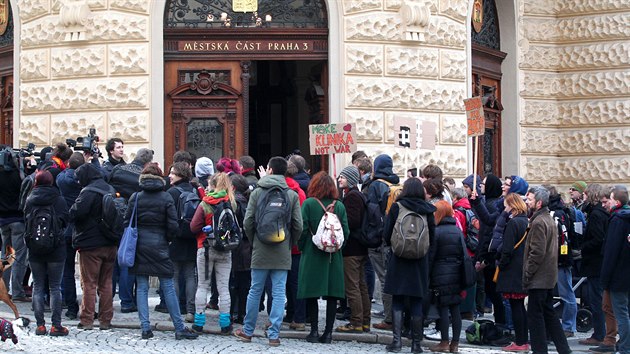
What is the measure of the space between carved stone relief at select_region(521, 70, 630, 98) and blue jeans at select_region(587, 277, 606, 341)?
838cm

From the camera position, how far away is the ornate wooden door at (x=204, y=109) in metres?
18.7

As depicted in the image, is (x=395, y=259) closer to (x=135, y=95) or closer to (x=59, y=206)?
(x=59, y=206)

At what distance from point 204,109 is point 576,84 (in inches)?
304

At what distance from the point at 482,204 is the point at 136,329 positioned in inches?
185

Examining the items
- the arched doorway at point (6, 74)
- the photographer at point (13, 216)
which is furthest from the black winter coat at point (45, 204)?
the arched doorway at point (6, 74)

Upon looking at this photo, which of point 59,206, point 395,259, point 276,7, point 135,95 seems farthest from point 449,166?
point 59,206

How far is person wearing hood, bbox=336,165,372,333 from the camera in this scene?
13398mm

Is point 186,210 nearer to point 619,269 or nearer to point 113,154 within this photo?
point 113,154

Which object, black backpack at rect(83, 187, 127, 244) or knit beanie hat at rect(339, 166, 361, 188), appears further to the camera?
knit beanie hat at rect(339, 166, 361, 188)

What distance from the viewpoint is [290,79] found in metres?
26.1

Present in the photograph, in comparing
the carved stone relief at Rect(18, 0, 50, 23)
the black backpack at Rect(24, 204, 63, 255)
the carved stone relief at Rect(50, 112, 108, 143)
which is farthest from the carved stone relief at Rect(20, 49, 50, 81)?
the black backpack at Rect(24, 204, 63, 255)

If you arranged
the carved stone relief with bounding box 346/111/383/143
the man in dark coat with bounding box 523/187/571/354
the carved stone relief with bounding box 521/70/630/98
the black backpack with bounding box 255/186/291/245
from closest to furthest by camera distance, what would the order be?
the man in dark coat with bounding box 523/187/571/354
the black backpack with bounding box 255/186/291/245
the carved stone relief with bounding box 346/111/383/143
the carved stone relief with bounding box 521/70/630/98

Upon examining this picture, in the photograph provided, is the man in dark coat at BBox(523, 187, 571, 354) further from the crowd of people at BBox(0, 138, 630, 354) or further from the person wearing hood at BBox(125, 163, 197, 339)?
the person wearing hood at BBox(125, 163, 197, 339)

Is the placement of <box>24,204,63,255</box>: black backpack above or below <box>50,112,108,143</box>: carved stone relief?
below
